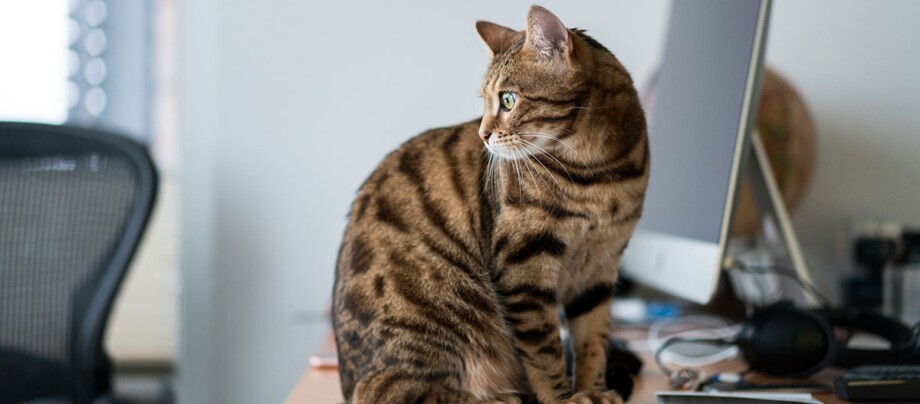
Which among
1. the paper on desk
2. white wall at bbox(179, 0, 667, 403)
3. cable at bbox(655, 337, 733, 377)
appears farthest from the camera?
white wall at bbox(179, 0, 667, 403)

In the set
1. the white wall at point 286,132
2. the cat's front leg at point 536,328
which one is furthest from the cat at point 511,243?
the white wall at point 286,132

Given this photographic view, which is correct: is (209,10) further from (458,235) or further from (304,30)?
(458,235)

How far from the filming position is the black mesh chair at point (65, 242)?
137cm

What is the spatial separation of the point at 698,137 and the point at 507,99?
1.16 ft

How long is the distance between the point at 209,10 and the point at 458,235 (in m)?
1.30

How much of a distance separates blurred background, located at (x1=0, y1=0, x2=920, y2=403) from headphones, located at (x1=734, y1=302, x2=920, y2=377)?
763 mm

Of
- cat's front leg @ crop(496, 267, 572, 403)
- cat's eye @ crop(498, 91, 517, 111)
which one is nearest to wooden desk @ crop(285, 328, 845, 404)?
cat's front leg @ crop(496, 267, 572, 403)

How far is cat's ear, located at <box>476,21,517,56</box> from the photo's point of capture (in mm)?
995

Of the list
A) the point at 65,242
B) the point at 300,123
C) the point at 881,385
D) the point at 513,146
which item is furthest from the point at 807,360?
the point at 300,123

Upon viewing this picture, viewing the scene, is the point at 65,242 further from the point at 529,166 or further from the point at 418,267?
the point at 529,166

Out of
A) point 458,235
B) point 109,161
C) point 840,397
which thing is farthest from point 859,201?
point 109,161

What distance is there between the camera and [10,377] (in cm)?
133

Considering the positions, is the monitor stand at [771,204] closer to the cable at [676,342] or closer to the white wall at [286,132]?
the cable at [676,342]

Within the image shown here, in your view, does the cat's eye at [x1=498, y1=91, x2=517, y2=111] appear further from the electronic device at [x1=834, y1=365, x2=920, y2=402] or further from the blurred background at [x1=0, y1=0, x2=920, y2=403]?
the blurred background at [x1=0, y1=0, x2=920, y2=403]
